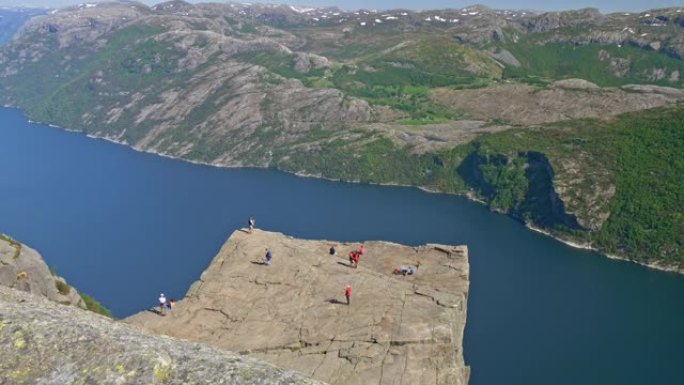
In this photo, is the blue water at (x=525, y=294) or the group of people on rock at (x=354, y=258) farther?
the blue water at (x=525, y=294)

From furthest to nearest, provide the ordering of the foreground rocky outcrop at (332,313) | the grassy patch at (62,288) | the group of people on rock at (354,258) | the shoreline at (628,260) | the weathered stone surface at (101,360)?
the shoreline at (628,260), the group of people on rock at (354,258), the grassy patch at (62,288), the foreground rocky outcrop at (332,313), the weathered stone surface at (101,360)

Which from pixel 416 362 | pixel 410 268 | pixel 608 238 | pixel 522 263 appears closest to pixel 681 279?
pixel 608 238

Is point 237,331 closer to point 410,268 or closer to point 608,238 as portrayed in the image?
point 410,268

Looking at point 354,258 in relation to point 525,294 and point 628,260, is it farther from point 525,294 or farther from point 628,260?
point 628,260

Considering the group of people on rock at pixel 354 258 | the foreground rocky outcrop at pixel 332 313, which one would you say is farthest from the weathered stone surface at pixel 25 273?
the group of people on rock at pixel 354 258

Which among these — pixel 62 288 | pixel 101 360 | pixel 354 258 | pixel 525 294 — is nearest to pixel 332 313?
pixel 354 258

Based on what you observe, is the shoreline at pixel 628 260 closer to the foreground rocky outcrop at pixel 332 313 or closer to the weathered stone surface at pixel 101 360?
the foreground rocky outcrop at pixel 332 313
